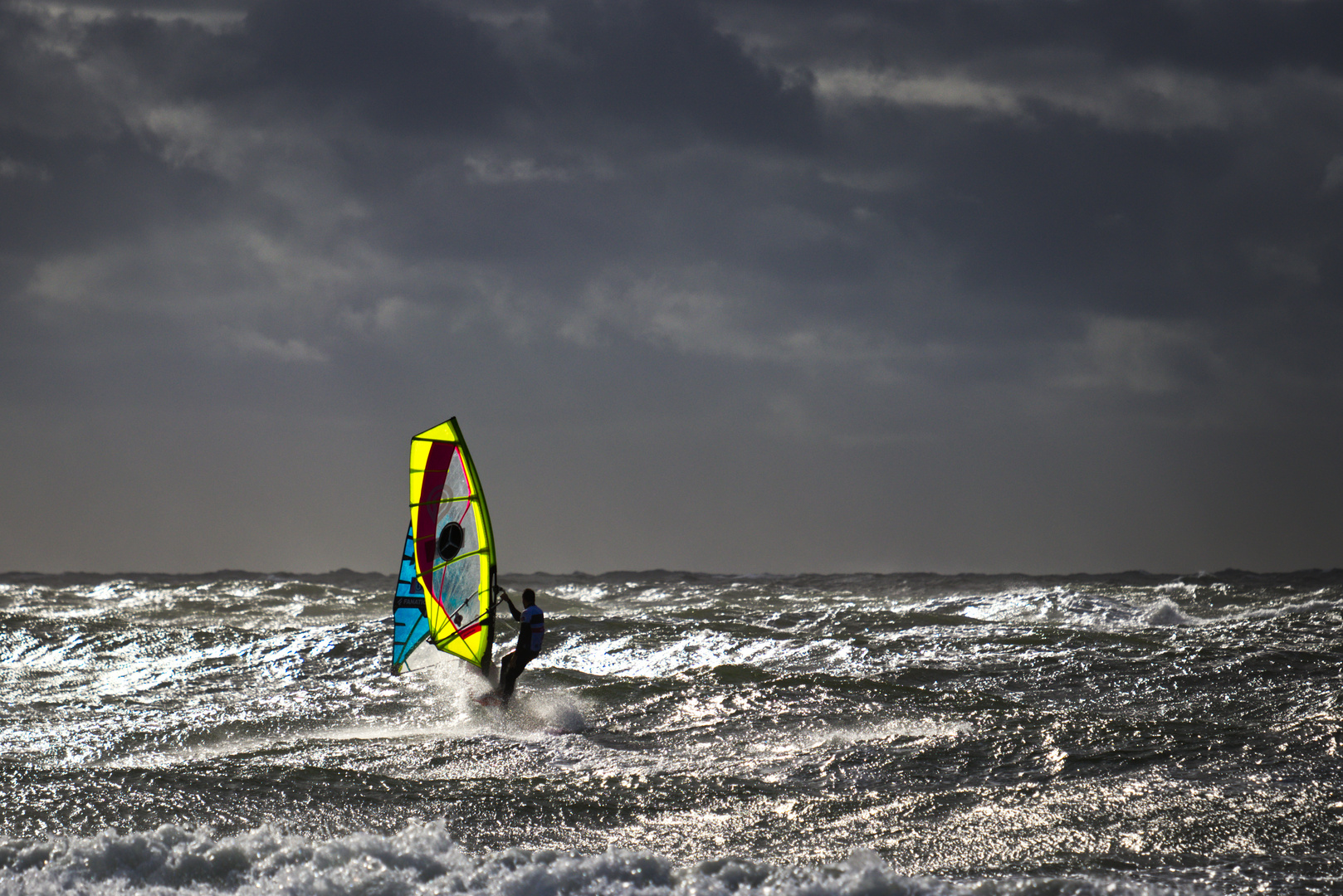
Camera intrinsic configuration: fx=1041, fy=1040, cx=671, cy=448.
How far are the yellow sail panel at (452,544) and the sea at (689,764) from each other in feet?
2.48

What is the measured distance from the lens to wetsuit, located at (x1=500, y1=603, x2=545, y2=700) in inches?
370

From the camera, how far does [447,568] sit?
9.32 meters

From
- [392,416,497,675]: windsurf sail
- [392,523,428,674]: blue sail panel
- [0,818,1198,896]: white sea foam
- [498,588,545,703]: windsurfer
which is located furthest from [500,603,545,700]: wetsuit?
[0,818,1198,896]: white sea foam

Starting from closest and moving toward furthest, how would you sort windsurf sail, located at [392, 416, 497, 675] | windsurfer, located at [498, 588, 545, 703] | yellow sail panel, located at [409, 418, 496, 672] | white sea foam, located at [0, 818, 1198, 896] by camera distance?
white sea foam, located at [0, 818, 1198, 896] < yellow sail panel, located at [409, 418, 496, 672] < windsurf sail, located at [392, 416, 497, 675] < windsurfer, located at [498, 588, 545, 703]

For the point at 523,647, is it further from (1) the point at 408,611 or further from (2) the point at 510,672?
(1) the point at 408,611

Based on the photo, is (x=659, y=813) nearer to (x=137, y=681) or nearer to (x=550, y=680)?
(x=550, y=680)

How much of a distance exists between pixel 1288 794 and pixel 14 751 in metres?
8.60

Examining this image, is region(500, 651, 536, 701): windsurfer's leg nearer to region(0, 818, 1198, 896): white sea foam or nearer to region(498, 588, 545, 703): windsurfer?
region(498, 588, 545, 703): windsurfer

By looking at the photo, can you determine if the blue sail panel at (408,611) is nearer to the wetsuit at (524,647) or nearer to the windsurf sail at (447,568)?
the windsurf sail at (447,568)

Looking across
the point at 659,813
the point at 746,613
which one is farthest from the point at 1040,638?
the point at 659,813

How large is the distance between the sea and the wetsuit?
263 millimetres

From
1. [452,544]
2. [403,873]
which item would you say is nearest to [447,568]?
[452,544]

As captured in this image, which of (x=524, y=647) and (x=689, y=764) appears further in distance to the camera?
(x=524, y=647)

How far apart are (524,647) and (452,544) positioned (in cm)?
114
